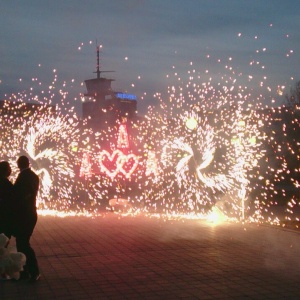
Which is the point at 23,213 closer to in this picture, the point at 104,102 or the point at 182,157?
the point at 182,157

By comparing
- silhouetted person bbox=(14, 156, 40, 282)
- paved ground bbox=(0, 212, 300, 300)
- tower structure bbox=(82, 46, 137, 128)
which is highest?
tower structure bbox=(82, 46, 137, 128)

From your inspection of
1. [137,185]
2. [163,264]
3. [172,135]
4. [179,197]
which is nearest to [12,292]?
[163,264]

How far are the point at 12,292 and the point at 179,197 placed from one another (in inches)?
823

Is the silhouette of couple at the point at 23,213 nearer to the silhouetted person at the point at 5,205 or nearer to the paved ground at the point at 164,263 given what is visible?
the silhouetted person at the point at 5,205

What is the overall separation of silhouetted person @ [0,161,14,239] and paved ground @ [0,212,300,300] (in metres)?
0.78

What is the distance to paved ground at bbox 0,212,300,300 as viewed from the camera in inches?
328

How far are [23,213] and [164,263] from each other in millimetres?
2893

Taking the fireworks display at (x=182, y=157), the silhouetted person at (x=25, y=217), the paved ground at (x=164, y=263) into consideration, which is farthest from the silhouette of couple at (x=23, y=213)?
the fireworks display at (x=182, y=157)

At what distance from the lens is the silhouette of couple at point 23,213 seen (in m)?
8.79

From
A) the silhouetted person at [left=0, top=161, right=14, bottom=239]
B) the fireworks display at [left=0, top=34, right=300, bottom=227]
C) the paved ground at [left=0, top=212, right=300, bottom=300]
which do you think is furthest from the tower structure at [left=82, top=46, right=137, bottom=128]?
the silhouetted person at [left=0, top=161, right=14, bottom=239]

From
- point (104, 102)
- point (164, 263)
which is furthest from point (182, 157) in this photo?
point (104, 102)

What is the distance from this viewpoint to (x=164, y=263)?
10.6 m

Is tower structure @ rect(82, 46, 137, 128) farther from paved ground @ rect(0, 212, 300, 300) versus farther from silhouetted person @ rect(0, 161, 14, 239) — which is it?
silhouetted person @ rect(0, 161, 14, 239)

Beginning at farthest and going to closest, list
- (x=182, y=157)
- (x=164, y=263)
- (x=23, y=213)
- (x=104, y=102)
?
(x=104, y=102), (x=182, y=157), (x=164, y=263), (x=23, y=213)
